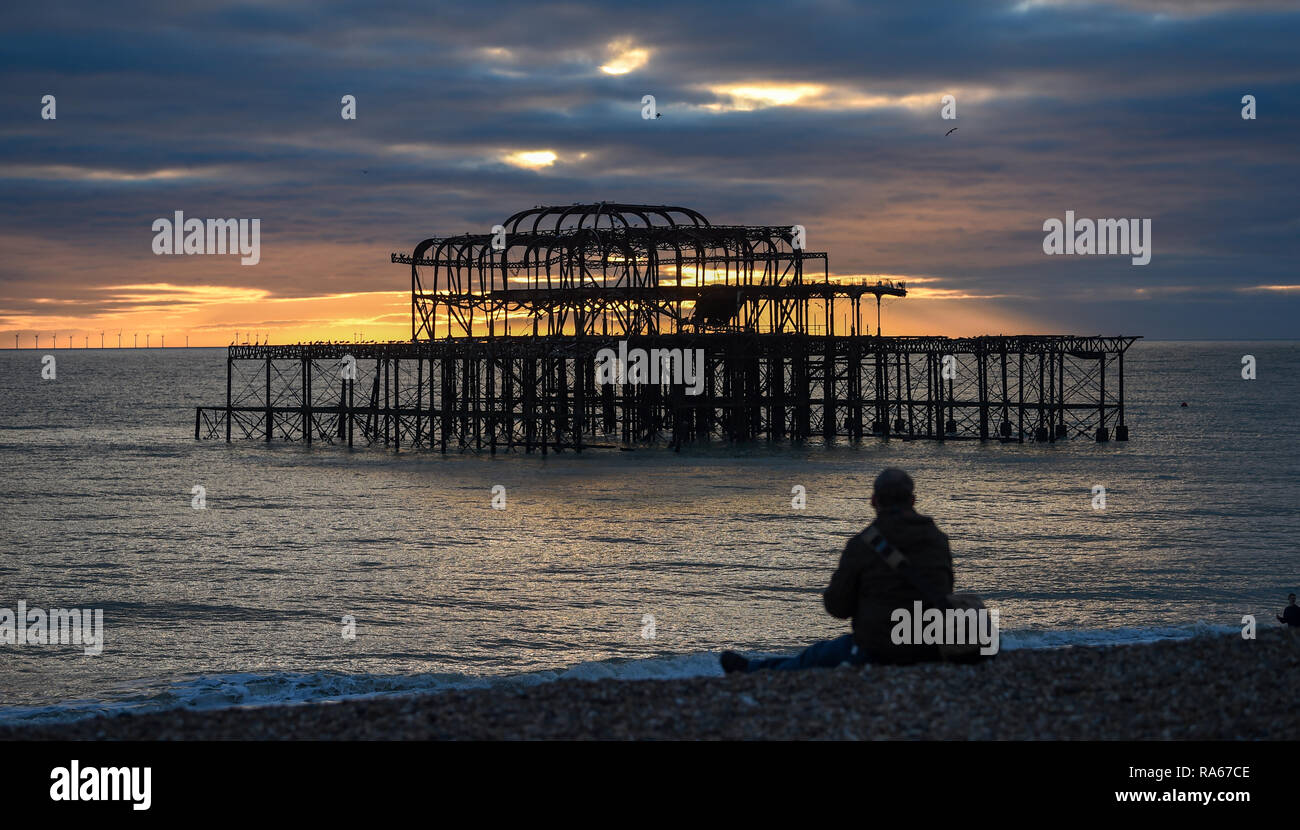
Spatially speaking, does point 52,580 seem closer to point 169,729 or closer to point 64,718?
point 64,718

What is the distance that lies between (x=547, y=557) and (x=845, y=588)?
17871 millimetres

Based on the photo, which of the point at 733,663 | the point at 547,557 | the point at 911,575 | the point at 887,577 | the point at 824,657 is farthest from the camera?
the point at 547,557

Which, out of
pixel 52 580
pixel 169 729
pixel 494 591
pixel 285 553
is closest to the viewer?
pixel 169 729

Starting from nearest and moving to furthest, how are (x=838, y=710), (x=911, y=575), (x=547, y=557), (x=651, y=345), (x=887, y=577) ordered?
(x=838, y=710), (x=911, y=575), (x=887, y=577), (x=547, y=557), (x=651, y=345)

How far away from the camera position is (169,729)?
7641mm

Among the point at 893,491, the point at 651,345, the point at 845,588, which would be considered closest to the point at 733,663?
the point at 845,588

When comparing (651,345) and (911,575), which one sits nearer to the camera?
(911,575)

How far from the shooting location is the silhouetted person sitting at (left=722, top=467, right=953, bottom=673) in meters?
8.40

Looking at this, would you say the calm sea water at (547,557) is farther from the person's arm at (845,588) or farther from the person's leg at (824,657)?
the person's arm at (845,588)

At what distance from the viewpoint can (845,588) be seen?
28.0ft

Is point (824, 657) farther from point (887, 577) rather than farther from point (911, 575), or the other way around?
point (911, 575)
